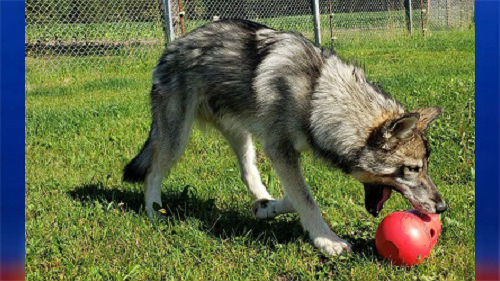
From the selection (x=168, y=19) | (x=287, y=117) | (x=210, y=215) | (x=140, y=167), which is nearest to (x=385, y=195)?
(x=287, y=117)

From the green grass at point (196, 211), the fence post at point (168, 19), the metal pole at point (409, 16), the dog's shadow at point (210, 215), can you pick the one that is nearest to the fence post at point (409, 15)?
the metal pole at point (409, 16)

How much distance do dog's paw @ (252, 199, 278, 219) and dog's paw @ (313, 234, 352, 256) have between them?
1.84ft

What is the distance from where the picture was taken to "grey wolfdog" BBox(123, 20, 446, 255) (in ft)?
11.2

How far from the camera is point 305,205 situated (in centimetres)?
379

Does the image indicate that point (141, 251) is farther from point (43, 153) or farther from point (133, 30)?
point (133, 30)

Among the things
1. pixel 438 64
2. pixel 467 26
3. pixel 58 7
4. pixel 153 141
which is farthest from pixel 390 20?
pixel 153 141

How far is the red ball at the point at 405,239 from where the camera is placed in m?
3.29

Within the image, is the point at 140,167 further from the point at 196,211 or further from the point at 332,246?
the point at 332,246

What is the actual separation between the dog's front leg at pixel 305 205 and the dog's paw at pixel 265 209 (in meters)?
0.36

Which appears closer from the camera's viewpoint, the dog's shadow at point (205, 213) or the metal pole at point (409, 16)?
the dog's shadow at point (205, 213)

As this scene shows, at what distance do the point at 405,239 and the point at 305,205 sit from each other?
0.76m

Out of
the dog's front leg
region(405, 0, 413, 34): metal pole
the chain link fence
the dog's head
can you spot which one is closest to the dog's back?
the dog's front leg

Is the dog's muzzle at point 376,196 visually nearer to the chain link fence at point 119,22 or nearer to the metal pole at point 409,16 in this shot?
the chain link fence at point 119,22

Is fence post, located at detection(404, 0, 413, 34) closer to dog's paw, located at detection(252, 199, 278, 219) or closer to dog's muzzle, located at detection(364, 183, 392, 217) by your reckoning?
dog's paw, located at detection(252, 199, 278, 219)
